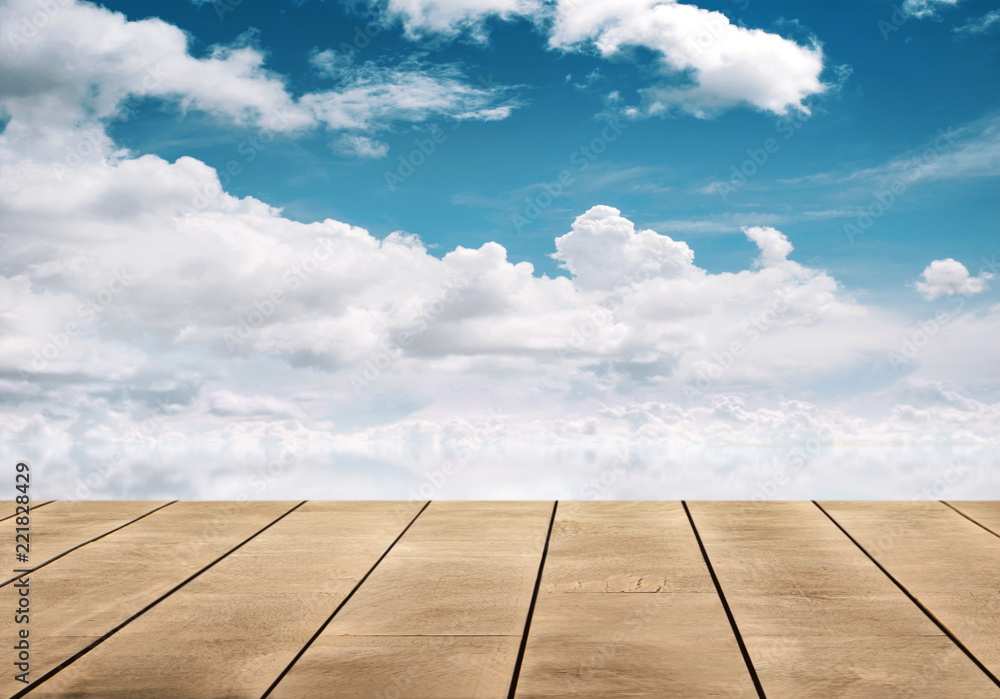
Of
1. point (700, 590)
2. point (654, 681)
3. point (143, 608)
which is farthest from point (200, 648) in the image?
point (700, 590)

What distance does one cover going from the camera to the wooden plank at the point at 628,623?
315cm

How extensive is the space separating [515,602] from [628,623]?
2.10 ft

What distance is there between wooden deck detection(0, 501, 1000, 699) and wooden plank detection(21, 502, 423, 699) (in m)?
0.02

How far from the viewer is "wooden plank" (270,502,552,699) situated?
315cm

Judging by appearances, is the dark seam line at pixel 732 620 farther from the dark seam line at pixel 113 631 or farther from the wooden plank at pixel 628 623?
the dark seam line at pixel 113 631

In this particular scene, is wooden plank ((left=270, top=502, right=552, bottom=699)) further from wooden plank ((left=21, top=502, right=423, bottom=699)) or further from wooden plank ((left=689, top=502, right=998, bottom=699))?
wooden plank ((left=689, top=502, right=998, bottom=699))

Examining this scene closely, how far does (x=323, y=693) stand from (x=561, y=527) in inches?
116

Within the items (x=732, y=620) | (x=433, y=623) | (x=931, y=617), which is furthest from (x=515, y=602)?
(x=931, y=617)

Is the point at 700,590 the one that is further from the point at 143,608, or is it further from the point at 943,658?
the point at 143,608

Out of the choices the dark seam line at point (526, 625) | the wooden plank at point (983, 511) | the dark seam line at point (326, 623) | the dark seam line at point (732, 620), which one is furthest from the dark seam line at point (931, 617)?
the dark seam line at point (326, 623)

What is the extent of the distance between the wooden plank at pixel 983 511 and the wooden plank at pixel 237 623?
4.47 metres

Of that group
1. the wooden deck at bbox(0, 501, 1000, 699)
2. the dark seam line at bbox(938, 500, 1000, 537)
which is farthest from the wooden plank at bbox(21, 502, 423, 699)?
the dark seam line at bbox(938, 500, 1000, 537)

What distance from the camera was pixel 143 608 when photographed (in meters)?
4.10

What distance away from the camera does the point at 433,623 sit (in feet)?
12.5
